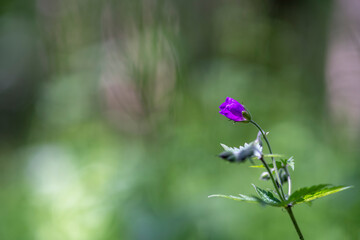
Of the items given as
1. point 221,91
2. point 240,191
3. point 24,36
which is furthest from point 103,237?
point 24,36

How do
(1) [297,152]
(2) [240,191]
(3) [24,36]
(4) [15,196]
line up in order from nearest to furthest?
(2) [240,191] → (1) [297,152] → (4) [15,196] → (3) [24,36]

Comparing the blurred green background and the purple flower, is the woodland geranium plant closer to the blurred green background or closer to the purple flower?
the purple flower

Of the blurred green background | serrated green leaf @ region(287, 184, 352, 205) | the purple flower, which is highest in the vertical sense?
the purple flower

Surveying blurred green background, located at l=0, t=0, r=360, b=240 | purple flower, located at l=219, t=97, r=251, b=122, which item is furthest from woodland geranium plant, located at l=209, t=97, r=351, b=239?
blurred green background, located at l=0, t=0, r=360, b=240

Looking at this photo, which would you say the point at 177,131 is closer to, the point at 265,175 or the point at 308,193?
the point at 265,175

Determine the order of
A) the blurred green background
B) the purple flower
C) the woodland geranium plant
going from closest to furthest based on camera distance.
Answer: the woodland geranium plant < the purple flower < the blurred green background

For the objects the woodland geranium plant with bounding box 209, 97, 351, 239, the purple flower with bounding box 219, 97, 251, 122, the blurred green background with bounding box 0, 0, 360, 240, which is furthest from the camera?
the blurred green background with bounding box 0, 0, 360, 240

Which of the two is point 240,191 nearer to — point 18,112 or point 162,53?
point 162,53

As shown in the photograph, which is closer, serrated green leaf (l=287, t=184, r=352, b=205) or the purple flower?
serrated green leaf (l=287, t=184, r=352, b=205)
